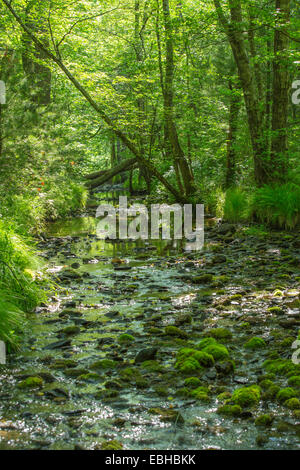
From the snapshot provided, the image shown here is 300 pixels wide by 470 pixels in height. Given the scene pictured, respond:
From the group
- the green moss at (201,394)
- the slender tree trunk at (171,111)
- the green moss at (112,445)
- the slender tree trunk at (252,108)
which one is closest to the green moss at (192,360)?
the green moss at (201,394)

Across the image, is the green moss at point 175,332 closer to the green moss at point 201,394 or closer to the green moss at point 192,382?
the green moss at point 192,382

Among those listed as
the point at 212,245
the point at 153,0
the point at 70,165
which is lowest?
the point at 212,245

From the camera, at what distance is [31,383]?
11.9 feet

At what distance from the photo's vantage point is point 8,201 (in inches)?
367

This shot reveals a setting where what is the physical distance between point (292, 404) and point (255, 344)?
1.12 metres

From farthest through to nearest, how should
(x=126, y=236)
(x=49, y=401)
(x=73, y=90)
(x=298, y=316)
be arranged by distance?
1. (x=73, y=90)
2. (x=126, y=236)
3. (x=298, y=316)
4. (x=49, y=401)

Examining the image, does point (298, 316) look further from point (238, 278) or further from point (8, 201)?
point (8, 201)

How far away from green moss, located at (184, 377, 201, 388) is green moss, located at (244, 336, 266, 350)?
87 cm

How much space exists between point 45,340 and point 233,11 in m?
9.21

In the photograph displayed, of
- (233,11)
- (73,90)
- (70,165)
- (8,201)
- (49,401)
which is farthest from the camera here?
(73,90)

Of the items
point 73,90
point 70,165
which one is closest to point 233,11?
point 70,165

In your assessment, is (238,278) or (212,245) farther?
(212,245)

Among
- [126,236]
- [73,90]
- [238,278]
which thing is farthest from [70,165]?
[238,278]

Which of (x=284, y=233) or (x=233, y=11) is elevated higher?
(x=233, y=11)
